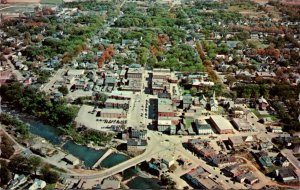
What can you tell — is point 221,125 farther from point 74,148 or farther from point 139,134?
point 74,148

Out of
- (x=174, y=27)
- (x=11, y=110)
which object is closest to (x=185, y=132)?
(x=11, y=110)

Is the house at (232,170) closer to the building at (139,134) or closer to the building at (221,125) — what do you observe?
the building at (221,125)

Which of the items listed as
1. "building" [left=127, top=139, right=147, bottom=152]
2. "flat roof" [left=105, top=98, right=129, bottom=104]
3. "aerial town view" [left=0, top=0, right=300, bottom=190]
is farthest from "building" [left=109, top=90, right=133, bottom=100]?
"building" [left=127, top=139, right=147, bottom=152]

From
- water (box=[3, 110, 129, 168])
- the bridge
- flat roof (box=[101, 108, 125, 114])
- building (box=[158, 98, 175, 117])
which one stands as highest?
building (box=[158, 98, 175, 117])

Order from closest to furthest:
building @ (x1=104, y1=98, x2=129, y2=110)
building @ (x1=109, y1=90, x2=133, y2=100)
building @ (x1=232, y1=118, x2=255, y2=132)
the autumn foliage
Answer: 1. building @ (x1=232, y1=118, x2=255, y2=132)
2. building @ (x1=104, y1=98, x2=129, y2=110)
3. building @ (x1=109, y1=90, x2=133, y2=100)
4. the autumn foliage

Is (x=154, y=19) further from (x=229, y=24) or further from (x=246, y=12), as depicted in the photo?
(x=246, y=12)

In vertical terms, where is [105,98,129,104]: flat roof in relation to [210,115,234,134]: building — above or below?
above

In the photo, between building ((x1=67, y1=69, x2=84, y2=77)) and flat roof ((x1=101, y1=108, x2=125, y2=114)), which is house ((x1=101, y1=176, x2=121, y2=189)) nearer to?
flat roof ((x1=101, y1=108, x2=125, y2=114))
